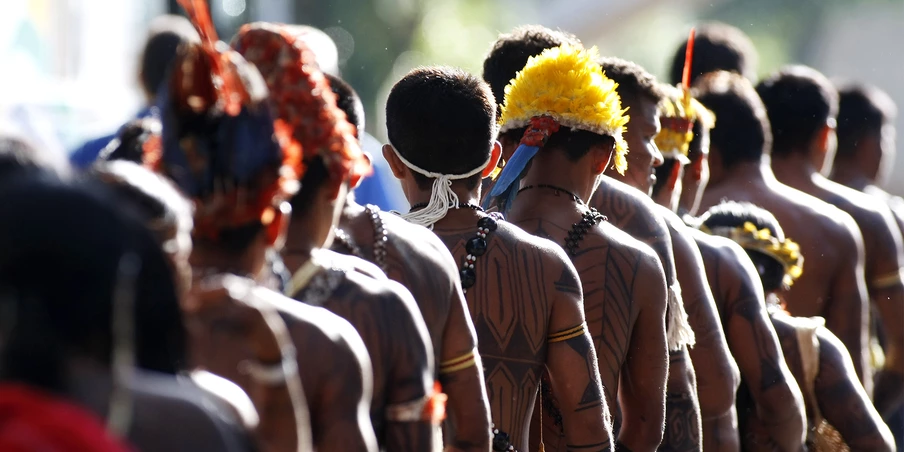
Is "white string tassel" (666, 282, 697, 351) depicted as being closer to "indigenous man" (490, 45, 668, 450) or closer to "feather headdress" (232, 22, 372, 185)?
"indigenous man" (490, 45, 668, 450)

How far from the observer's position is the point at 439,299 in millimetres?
3814

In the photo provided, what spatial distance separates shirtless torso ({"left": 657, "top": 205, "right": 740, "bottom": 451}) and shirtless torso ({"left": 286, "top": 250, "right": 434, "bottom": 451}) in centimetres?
→ 207

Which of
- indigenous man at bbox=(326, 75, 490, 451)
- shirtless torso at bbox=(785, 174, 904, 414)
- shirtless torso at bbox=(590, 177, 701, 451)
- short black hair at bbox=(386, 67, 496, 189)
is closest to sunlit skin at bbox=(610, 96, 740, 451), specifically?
shirtless torso at bbox=(590, 177, 701, 451)

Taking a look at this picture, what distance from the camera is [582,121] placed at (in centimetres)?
479

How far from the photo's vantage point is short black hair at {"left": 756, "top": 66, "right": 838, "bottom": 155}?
26.0 ft

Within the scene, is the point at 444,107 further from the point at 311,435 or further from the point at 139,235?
the point at 139,235

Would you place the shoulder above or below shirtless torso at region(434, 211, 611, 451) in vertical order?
above

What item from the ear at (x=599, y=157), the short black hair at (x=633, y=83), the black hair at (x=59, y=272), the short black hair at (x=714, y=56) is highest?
the short black hair at (x=714, y=56)

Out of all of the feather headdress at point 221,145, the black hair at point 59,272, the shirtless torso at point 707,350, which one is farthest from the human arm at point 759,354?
the black hair at point 59,272

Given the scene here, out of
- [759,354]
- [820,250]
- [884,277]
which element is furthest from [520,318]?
[884,277]

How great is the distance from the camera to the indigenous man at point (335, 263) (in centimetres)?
315

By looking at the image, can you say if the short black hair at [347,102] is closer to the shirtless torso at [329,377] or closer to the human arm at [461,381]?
the human arm at [461,381]

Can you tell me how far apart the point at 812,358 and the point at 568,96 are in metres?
1.91

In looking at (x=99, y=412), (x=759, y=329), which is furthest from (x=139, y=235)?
(x=759, y=329)
